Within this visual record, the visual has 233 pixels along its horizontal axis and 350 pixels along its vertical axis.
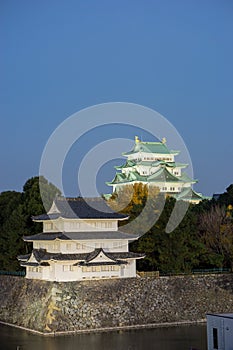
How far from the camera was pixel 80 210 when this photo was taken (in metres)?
29.4

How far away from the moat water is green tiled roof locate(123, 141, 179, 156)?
29458 mm

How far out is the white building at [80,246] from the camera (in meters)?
27.9

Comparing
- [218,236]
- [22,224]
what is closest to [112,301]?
[22,224]

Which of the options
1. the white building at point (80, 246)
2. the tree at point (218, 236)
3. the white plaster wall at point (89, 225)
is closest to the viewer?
the white building at point (80, 246)

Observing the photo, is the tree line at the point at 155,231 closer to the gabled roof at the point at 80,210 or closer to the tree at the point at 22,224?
the tree at the point at 22,224

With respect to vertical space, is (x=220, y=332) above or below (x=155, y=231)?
below

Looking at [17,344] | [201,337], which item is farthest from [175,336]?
[17,344]

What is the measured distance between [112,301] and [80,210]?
456 centimetres

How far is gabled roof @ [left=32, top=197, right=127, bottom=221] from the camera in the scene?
29.0 metres

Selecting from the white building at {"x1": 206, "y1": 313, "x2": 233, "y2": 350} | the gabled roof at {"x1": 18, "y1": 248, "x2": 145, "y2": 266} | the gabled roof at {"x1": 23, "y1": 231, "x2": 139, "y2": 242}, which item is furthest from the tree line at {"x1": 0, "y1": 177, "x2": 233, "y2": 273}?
the white building at {"x1": 206, "y1": 313, "x2": 233, "y2": 350}

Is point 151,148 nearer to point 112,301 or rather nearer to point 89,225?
point 89,225

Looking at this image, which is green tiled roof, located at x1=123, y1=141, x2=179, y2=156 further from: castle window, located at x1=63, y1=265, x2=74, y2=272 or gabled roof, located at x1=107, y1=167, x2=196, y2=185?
castle window, located at x1=63, y1=265, x2=74, y2=272

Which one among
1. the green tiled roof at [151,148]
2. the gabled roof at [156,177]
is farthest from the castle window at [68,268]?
the green tiled roof at [151,148]

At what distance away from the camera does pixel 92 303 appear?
27047mm
